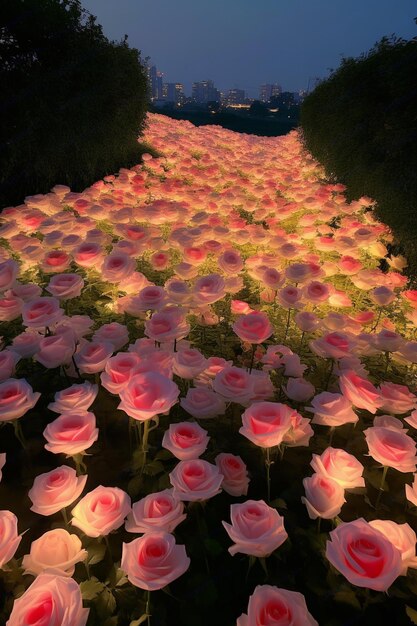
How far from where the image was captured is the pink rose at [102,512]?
1449 mm

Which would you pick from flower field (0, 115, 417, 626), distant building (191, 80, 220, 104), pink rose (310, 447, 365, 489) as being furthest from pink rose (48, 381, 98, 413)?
distant building (191, 80, 220, 104)

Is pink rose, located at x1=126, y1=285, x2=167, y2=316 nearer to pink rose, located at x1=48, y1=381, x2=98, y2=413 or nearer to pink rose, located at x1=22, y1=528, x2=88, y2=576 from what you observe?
pink rose, located at x1=48, y1=381, x2=98, y2=413

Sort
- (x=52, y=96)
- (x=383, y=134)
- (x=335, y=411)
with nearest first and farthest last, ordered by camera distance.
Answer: (x=335, y=411) → (x=383, y=134) → (x=52, y=96)

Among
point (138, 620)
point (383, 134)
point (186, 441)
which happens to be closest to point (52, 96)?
point (383, 134)

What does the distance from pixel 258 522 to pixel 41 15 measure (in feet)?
30.3

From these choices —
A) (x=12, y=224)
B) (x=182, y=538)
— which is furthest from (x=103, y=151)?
(x=182, y=538)

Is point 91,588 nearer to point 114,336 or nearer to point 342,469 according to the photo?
point 342,469

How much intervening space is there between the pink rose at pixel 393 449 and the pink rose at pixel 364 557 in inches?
16.7

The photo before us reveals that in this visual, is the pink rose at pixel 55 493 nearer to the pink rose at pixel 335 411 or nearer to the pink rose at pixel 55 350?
the pink rose at pixel 55 350

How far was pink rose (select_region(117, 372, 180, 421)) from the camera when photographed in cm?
161

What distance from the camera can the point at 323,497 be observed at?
1.58 m

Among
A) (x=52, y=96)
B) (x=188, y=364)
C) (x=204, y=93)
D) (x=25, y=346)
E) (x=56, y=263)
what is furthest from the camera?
(x=204, y=93)

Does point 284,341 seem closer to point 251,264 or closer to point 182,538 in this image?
point 251,264

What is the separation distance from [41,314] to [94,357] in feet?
1.34
